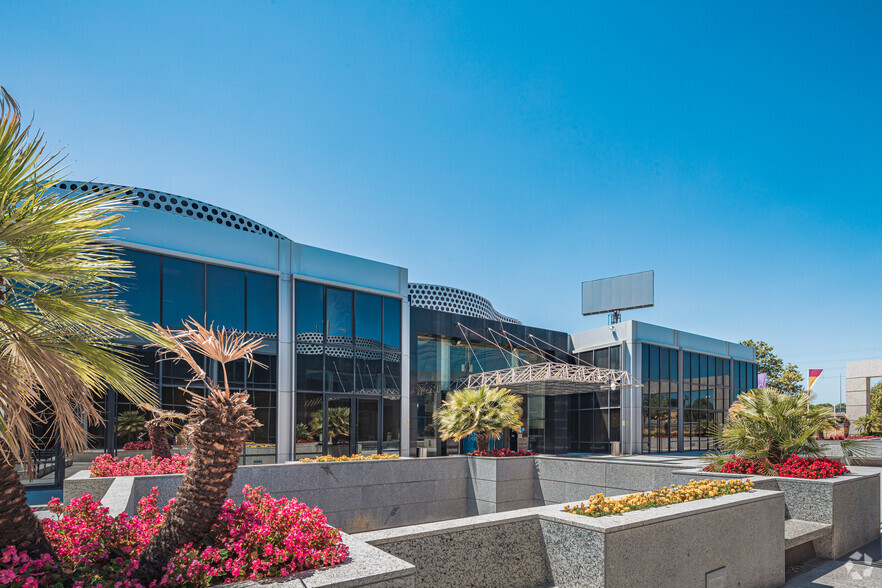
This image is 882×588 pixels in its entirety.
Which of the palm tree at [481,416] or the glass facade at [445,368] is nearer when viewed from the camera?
the palm tree at [481,416]

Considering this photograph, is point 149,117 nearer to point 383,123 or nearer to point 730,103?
point 383,123

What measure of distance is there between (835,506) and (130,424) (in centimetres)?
1639

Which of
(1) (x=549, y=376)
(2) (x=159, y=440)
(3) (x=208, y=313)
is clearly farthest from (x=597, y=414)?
(2) (x=159, y=440)

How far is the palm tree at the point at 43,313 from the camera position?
3461 mm

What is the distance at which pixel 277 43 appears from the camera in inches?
492

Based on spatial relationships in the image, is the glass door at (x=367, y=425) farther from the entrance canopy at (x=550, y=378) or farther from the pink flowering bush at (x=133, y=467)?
the pink flowering bush at (x=133, y=467)

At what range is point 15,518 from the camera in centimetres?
378

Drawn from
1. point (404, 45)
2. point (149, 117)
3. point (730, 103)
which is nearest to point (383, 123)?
point (404, 45)

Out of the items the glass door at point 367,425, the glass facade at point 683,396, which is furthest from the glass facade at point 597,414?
the glass door at point 367,425

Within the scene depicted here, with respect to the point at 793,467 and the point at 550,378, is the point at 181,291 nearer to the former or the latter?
the point at 550,378

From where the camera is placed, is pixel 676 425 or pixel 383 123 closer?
pixel 383 123

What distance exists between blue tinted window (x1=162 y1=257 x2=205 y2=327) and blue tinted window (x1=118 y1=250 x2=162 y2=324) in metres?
0.22

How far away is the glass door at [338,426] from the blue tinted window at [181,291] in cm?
550

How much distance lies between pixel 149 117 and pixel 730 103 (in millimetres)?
15179
